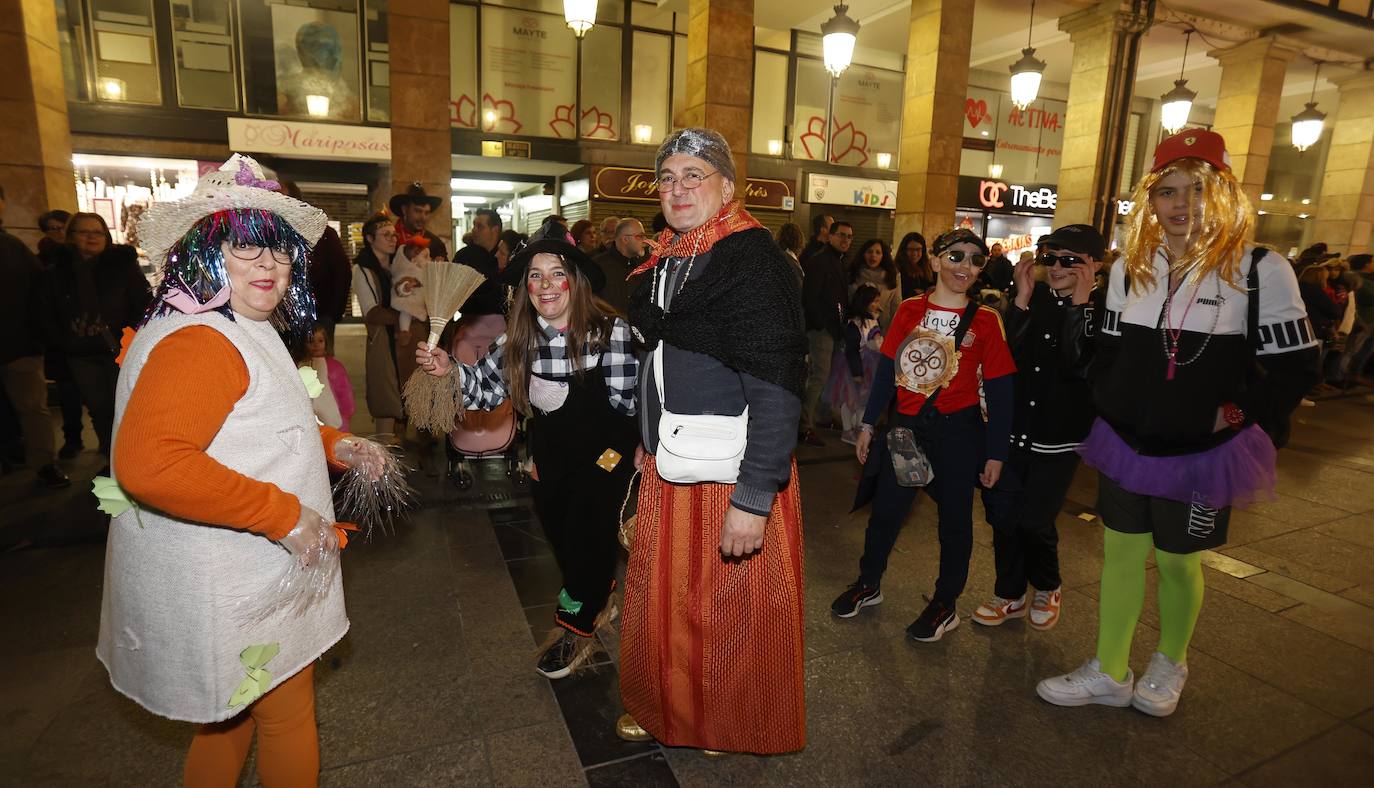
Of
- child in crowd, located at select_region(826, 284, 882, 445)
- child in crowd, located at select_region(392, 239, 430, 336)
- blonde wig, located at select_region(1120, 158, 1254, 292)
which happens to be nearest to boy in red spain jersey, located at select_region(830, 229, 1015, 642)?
blonde wig, located at select_region(1120, 158, 1254, 292)

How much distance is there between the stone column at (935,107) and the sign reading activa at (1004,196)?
762cm

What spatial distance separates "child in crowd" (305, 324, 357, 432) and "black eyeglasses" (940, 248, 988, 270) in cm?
428

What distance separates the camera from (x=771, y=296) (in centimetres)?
213

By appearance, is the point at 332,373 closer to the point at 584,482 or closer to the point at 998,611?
the point at 584,482

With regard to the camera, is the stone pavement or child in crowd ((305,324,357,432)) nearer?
the stone pavement

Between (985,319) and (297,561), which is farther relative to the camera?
(985,319)

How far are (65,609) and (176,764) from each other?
1.75 m

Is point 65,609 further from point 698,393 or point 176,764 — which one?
point 698,393

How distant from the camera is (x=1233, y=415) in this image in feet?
8.98

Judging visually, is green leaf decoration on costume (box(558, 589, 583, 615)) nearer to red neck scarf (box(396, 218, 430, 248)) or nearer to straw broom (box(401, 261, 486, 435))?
straw broom (box(401, 261, 486, 435))

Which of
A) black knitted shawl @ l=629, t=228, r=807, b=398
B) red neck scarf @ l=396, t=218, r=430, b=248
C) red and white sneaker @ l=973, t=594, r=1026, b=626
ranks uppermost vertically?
red neck scarf @ l=396, t=218, r=430, b=248

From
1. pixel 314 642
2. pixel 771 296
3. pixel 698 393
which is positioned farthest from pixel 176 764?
pixel 771 296

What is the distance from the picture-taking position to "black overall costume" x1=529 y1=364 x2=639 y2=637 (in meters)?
3.02

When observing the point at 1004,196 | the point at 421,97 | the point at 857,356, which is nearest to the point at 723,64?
the point at 421,97
